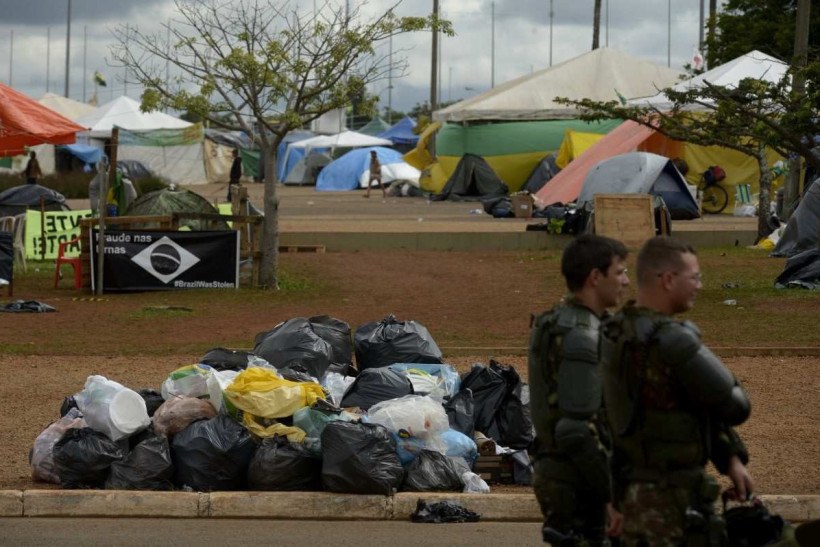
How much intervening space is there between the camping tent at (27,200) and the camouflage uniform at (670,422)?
80.3ft

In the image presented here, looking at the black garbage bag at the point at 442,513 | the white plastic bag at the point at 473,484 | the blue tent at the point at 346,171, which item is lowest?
the black garbage bag at the point at 442,513

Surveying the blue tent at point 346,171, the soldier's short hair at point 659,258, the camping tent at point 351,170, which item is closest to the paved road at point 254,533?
the soldier's short hair at point 659,258

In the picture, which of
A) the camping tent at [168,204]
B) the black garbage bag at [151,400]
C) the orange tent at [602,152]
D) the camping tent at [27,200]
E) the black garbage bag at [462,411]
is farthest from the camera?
the orange tent at [602,152]

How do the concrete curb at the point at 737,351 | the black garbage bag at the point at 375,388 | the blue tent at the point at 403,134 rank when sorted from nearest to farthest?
the black garbage bag at the point at 375,388, the concrete curb at the point at 737,351, the blue tent at the point at 403,134

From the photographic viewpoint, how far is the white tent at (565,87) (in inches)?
1868

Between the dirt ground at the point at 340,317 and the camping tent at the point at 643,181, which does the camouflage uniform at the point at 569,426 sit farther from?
the camping tent at the point at 643,181

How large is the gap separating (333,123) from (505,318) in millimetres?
A: 74509

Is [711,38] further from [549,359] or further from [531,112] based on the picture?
[549,359]

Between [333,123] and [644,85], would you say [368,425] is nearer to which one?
[644,85]

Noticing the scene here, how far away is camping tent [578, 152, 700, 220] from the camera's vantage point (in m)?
32.5

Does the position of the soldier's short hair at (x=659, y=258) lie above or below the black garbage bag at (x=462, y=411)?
above

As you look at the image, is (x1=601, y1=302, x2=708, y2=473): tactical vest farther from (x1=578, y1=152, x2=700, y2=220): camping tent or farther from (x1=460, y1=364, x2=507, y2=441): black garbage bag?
(x1=578, y1=152, x2=700, y2=220): camping tent

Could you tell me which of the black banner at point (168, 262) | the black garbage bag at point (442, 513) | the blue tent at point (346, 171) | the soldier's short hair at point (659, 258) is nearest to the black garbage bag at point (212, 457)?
the black garbage bag at point (442, 513)

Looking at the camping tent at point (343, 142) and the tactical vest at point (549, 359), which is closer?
the tactical vest at point (549, 359)
